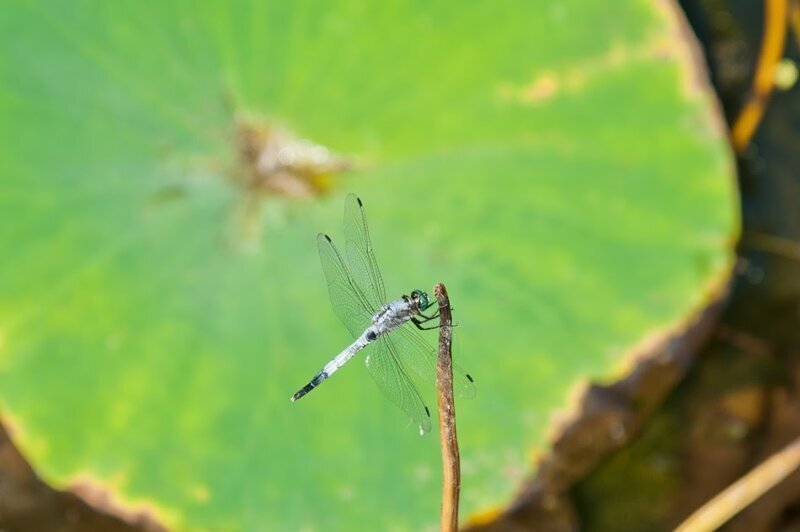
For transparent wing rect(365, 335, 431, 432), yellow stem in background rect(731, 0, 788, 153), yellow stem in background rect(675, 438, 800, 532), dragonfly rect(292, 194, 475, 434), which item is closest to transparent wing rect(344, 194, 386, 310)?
dragonfly rect(292, 194, 475, 434)

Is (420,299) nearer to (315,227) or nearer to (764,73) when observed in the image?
Result: (315,227)

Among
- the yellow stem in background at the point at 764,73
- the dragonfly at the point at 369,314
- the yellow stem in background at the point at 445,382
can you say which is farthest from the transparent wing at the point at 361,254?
the yellow stem in background at the point at 764,73

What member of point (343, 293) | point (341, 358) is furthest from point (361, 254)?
point (341, 358)

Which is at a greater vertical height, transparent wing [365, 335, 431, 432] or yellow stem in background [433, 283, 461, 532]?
yellow stem in background [433, 283, 461, 532]

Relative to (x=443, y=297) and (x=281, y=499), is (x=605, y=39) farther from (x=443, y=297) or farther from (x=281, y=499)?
(x=281, y=499)

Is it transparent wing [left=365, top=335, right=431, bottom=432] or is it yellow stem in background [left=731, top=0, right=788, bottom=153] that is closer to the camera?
transparent wing [left=365, top=335, right=431, bottom=432]

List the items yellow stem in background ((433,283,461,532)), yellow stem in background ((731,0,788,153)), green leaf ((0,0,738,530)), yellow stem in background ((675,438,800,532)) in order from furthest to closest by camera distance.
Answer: yellow stem in background ((731,0,788,153))
yellow stem in background ((675,438,800,532))
green leaf ((0,0,738,530))
yellow stem in background ((433,283,461,532))

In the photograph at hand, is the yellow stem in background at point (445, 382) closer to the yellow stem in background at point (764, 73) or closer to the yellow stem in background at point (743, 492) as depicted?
the yellow stem in background at point (743, 492)

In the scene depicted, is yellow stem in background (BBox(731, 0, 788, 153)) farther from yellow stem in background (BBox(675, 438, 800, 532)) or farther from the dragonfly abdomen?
the dragonfly abdomen
